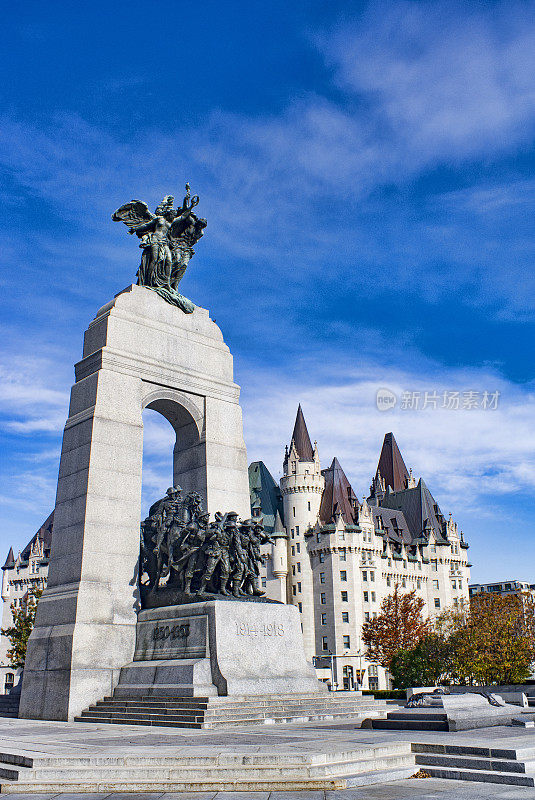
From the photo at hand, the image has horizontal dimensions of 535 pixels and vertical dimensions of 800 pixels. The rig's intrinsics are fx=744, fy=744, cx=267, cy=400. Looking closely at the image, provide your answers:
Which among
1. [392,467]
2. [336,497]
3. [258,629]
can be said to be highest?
[392,467]

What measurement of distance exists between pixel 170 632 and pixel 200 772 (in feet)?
34.5

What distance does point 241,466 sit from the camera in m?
25.8

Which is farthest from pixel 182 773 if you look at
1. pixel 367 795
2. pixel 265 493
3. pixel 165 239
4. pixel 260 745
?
pixel 265 493

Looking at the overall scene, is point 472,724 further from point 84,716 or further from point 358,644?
point 358,644

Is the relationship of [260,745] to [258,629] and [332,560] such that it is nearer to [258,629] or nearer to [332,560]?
[258,629]

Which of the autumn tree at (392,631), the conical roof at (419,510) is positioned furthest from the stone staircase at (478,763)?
the conical roof at (419,510)

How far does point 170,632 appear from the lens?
771 inches

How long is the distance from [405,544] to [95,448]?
84234 millimetres

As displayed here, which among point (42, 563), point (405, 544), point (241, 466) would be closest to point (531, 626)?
point (241, 466)

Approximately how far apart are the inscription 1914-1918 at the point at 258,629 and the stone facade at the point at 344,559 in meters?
64.3

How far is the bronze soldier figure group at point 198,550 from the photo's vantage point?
792 inches

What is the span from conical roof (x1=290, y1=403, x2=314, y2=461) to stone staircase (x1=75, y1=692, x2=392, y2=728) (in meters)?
75.2

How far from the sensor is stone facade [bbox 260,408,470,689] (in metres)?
85.2

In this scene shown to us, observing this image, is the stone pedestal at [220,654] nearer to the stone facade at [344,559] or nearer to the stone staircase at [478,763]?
the stone staircase at [478,763]
